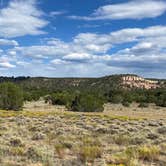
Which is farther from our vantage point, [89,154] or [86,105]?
[86,105]

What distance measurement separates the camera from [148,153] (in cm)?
1384

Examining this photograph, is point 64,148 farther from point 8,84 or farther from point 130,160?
point 8,84

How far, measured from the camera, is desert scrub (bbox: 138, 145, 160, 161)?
530 inches

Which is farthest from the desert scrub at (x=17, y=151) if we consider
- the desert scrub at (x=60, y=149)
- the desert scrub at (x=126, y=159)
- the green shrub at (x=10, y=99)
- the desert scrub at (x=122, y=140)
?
the green shrub at (x=10, y=99)

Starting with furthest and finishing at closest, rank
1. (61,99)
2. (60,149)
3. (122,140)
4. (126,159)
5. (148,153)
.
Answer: (61,99) → (122,140) → (60,149) → (148,153) → (126,159)

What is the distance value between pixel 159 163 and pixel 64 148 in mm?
3857

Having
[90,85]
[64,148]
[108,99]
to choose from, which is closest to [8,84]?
[108,99]

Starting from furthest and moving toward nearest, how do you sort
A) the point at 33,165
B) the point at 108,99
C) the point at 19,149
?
1. the point at 108,99
2. the point at 19,149
3. the point at 33,165

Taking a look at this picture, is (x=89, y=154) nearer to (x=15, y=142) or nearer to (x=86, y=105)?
(x=15, y=142)

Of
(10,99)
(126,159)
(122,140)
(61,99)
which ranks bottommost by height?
Answer: (61,99)

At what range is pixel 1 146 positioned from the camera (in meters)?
14.5

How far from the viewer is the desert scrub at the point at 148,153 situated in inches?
530

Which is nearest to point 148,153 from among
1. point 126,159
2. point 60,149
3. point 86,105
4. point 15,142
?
point 126,159

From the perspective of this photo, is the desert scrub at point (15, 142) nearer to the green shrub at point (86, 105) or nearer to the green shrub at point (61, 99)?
the green shrub at point (86, 105)
